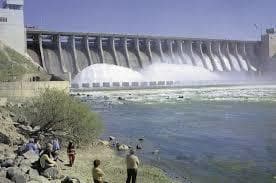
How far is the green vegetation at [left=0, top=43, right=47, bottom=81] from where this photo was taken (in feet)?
164

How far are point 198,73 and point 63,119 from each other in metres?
A: 76.5

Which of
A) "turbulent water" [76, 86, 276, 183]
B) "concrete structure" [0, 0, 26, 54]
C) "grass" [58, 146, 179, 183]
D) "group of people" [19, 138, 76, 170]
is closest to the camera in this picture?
"group of people" [19, 138, 76, 170]

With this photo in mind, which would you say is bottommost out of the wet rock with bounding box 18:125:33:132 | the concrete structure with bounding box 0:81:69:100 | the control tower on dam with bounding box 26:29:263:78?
the wet rock with bounding box 18:125:33:132

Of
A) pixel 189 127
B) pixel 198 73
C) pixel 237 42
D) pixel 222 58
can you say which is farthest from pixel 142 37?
pixel 189 127

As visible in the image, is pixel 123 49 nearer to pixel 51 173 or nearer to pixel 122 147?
pixel 122 147

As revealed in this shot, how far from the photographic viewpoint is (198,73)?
95.8 metres

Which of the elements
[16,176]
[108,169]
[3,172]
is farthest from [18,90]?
[16,176]

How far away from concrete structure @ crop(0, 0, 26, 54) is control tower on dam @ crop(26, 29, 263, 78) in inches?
119

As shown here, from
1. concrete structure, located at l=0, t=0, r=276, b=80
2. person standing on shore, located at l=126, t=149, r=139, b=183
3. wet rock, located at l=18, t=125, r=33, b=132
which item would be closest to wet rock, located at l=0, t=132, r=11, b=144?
wet rock, located at l=18, t=125, r=33, b=132

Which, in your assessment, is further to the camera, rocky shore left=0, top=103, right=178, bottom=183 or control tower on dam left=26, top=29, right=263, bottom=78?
control tower on dam left=26, top=29, right=263, bottom=78

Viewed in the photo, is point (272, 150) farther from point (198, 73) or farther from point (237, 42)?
point (237, 42)

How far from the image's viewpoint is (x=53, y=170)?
13.3 m

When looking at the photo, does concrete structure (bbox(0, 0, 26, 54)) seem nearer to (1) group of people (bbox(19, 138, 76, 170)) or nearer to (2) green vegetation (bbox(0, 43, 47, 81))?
(2) green vegetation (bbox(0, 43, 47, 81))

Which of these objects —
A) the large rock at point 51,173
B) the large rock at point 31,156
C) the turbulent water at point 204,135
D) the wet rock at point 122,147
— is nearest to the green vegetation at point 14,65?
the turbulent water at point 204,135
